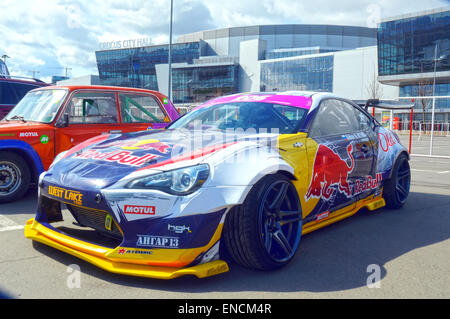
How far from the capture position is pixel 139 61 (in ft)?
291

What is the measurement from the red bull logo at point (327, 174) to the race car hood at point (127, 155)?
0.52 m

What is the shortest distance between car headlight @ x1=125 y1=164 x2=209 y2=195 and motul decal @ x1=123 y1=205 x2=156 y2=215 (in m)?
0.13

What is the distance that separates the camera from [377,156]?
4.79m

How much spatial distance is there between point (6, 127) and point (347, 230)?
4.38 meters

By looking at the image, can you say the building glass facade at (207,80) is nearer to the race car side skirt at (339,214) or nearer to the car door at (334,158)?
the race car side skirt at (339,214)

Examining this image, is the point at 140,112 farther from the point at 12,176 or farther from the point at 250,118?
the point at 250,118

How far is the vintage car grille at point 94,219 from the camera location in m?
2.94

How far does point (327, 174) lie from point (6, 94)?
8042 mm

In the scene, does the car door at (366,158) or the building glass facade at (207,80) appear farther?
the building glass facade at (207,80)

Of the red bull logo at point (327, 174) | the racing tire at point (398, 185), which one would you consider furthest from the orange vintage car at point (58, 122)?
the racing tire at point (398, 185)

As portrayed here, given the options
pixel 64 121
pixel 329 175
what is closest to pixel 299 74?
pixel 64 121

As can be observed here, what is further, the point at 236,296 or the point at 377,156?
the point at 377,156

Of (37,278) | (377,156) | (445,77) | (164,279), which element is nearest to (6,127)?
(37,278)
